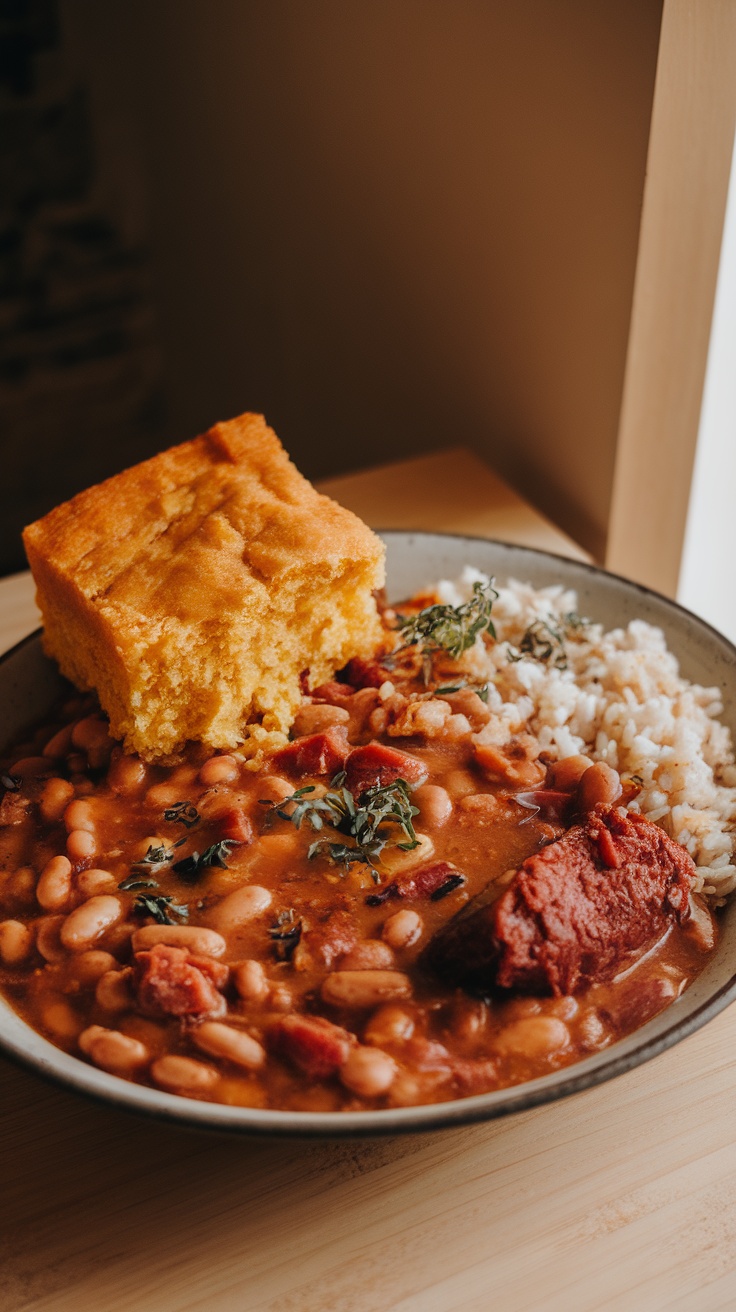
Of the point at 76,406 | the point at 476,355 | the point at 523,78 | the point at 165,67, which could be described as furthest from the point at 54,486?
the point at 523,78

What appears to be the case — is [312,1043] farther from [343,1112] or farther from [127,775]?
[127,775]

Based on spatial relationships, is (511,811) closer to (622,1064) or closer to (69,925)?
(622,1064)

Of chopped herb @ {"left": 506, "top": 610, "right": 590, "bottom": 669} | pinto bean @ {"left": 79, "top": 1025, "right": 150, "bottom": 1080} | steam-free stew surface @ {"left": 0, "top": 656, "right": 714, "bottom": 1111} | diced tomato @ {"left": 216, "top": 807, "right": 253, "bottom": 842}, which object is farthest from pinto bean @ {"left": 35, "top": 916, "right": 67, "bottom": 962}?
chopped herb @ {"left": 506, "top": 610, "right": 590, "bottom": 669}

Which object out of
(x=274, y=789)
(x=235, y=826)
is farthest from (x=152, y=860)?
(x=274, y=789)

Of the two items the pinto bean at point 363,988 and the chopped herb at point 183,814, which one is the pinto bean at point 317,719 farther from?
the pinto bean at point 363,988

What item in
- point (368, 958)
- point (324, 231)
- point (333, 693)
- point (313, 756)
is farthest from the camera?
point (324, 231)

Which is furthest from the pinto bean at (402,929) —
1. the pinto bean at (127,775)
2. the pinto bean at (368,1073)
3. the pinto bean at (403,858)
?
the pinto bean at (127,775)
